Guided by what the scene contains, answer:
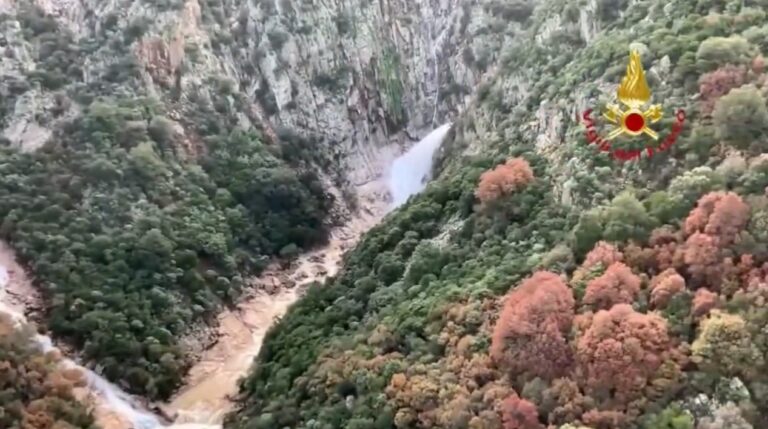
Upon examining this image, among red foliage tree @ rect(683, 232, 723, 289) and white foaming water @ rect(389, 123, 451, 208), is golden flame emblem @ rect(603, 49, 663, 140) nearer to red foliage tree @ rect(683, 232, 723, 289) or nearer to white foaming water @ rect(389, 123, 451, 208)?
red foliage tree @ rect(683, 232, 723, 289)

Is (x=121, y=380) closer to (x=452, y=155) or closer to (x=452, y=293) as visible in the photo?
(x=452, y=293)

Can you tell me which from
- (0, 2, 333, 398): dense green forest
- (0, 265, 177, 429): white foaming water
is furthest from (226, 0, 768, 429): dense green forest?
(0, 2, 333, 398): dense green forest

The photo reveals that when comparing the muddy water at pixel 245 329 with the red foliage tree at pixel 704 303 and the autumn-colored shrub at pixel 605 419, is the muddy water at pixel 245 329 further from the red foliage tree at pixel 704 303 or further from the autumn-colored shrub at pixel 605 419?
the red foliage tree at pixel 704 303

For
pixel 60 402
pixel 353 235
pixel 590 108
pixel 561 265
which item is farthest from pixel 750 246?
pixel 353 235

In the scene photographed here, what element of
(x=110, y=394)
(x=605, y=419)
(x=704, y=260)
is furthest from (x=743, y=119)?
(x=110, y=394)

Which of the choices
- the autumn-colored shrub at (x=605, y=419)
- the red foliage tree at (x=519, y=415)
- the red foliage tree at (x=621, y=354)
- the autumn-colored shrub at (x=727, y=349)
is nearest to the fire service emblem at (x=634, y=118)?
the red foliage tree at (x=621, y=354)

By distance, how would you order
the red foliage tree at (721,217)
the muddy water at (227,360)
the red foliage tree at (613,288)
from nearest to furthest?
the red foliage tree at (721,217) → the red foliage tree at (613,288) → the muddy water at (227,360)
